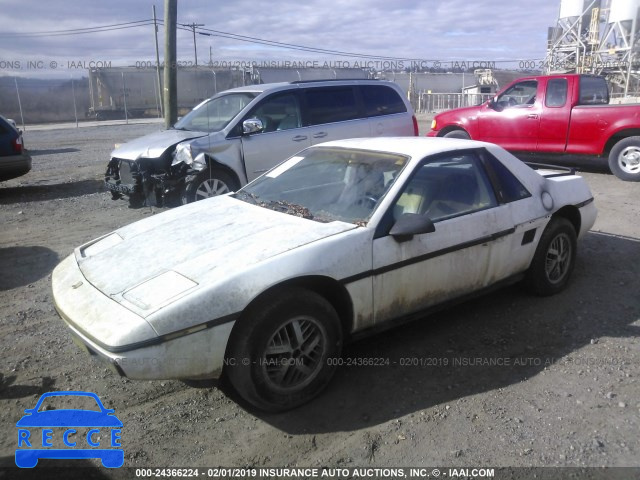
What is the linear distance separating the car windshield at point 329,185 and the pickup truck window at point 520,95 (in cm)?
783

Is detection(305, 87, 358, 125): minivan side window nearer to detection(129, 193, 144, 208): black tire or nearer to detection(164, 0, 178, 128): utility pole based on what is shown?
detection(129, 193, 144, 208): black tire

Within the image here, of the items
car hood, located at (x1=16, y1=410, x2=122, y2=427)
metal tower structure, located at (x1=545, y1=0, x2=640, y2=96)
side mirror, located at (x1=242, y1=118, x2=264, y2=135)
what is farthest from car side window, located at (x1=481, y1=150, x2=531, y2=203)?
metal tower structure, located at (x1=545, y1=0, x2=640, y2=96)

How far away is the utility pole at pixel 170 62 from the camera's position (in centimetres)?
1061

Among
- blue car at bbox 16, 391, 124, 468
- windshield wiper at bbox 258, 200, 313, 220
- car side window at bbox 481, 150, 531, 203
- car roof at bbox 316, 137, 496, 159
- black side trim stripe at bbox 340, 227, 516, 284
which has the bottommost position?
blue car at bbox 16, 391, 124, 468

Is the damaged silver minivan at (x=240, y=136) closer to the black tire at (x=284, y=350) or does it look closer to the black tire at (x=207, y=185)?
the black tire at (x=207, y=185)

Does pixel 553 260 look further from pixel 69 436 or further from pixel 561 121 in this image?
pixel 561 121

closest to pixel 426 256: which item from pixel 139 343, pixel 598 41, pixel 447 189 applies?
pixel 447 189

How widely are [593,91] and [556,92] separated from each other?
743 millimetres

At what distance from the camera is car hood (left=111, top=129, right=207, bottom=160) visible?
7.44 metres

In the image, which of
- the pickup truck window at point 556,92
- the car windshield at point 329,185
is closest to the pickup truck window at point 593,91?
the pickup truck window at point 556,92

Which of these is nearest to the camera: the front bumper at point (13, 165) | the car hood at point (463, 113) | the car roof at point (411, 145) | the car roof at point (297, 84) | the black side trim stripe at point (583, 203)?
the car roof at point (411, 145)

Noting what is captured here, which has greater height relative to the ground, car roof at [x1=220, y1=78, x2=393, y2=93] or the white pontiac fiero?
car roof at [x1=220, y1=78, x2=393, y2=93]

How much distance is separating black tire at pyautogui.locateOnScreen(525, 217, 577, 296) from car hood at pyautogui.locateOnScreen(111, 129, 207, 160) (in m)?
4.90

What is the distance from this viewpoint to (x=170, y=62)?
34.7 feet
